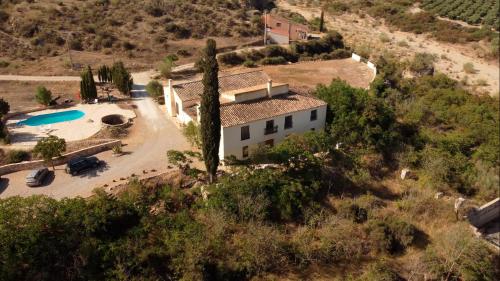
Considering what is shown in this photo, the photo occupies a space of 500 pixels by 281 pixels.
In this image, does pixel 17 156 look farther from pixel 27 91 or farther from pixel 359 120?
pixel 359 120

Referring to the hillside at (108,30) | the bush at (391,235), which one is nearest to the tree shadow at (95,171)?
the bush at (391,235)

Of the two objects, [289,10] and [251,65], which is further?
[289,10]

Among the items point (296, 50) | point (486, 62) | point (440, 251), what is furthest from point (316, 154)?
point (486, 62)

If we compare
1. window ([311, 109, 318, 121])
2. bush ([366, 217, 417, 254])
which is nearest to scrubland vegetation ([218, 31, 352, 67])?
window ([311, 109, 318, 121])

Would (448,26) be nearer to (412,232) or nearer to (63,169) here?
(412,232)

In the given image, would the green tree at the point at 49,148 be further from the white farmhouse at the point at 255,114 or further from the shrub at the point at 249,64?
the shrub at the point at 249,64

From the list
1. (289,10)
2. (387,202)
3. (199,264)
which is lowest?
(387,202)

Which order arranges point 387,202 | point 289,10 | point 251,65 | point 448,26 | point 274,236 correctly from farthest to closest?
point 289,10 → point 448,26 → point 251,65 → point 387,202 → point 274,236
